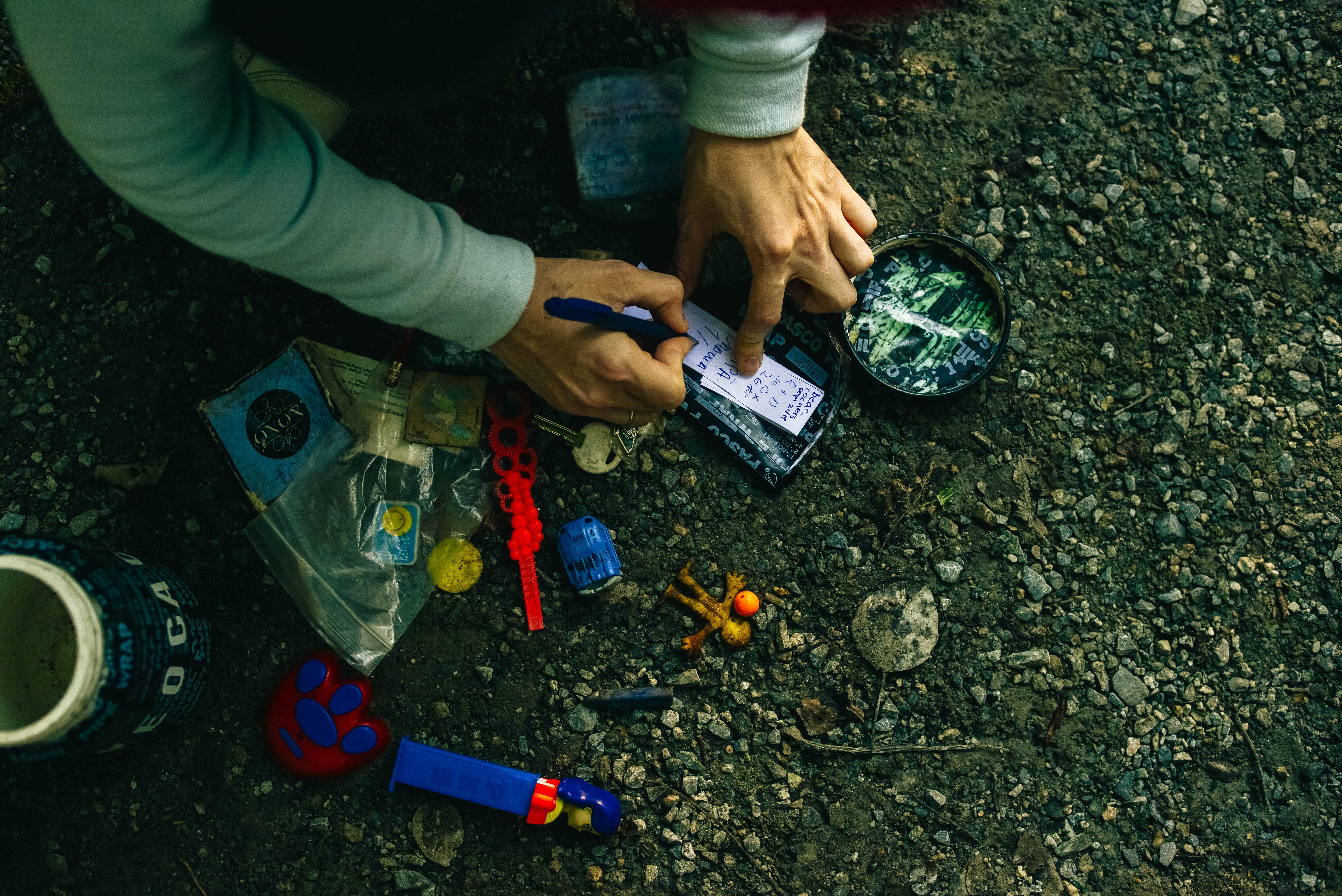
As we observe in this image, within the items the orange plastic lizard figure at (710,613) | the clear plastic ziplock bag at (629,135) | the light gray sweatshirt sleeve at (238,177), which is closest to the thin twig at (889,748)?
the orange plastic lizard figure at (710,613)

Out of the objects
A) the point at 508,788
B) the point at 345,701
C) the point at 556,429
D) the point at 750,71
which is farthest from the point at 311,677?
the point at 750,71

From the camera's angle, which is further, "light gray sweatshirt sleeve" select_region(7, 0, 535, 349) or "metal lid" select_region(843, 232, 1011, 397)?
"metal lid" select_region(843, 232, 1011, 397)

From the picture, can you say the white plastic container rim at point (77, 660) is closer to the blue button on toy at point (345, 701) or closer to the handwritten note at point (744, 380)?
the blue button on toy at point (345, 701)

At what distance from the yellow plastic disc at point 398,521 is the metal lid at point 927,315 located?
100 centimetres

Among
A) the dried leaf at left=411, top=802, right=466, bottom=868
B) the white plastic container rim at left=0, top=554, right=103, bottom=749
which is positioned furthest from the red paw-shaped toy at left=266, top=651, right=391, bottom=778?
the white plastic container rim at left=0, top=554, right=103, bottom=749

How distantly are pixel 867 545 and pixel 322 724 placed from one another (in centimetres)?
117

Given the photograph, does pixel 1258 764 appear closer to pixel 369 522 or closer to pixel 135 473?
pixel 369 522

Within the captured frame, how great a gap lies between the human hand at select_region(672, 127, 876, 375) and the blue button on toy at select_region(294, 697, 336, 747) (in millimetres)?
1089

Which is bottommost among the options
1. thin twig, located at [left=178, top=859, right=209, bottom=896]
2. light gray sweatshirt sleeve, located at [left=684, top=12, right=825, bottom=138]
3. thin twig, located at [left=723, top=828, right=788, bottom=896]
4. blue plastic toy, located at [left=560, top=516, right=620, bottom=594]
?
thin twig, located at [left=178, top=859, right=209, bottom=896]

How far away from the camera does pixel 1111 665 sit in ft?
5.70

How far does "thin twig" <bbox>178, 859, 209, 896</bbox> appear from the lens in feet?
5.36

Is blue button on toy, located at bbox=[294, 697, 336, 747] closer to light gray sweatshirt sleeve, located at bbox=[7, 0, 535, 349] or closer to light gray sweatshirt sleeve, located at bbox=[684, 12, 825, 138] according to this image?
light gray sweatshirt sleeve, located at bbox=[7, 0, 535, 349]

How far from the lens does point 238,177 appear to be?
96 cm

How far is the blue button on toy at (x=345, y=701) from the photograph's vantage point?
1604mm
